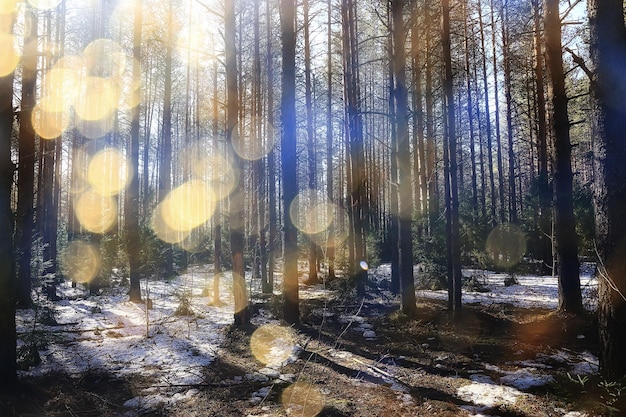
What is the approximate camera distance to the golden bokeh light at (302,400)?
182 inches

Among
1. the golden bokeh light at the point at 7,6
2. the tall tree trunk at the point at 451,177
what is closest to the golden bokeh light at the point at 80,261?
the golden bokeh light at the point at 7,6

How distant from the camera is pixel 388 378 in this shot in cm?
577

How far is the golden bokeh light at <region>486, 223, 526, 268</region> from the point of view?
16.9 m

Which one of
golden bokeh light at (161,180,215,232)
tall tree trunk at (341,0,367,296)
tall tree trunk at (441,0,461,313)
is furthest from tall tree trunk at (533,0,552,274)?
golden bokeh light at (161,180,215,232)

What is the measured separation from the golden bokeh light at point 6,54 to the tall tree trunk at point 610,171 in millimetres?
7874

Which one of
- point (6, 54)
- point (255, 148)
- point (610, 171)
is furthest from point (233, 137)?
point (255, 148)

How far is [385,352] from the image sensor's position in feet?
23.4

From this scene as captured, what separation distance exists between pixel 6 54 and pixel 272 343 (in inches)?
264

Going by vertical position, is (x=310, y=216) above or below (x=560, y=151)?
below

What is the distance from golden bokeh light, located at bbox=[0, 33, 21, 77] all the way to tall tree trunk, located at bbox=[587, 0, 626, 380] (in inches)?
310

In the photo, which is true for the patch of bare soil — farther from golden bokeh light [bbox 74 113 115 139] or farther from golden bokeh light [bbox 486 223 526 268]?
golden bokeh light [bbox 74 113 115 139]

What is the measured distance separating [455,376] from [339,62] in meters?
15.1

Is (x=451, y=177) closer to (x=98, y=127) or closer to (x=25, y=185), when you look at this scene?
(x=25, y=185)

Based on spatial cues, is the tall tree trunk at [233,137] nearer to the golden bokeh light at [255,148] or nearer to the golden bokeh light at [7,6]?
the golden bokeh light at [7,6]
